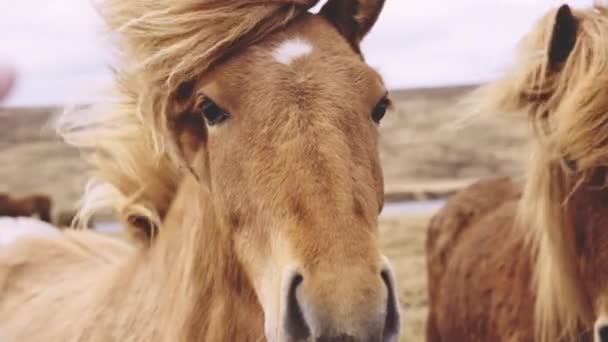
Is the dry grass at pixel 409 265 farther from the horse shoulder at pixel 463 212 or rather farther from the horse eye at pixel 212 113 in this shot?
the horse eye at pixel 212 113

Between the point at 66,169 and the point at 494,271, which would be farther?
the point at 66,169

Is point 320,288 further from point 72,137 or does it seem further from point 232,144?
point 72,137

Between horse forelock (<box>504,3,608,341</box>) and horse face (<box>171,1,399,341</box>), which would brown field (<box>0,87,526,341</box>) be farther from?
horse face (<box>171,1,399,341</box>)

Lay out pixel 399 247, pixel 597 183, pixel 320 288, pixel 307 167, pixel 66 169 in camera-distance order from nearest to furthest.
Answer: pixel 320 288 < pixel 307 167 < pixel 597 183 < pixel 399 247 < pixel 66 169

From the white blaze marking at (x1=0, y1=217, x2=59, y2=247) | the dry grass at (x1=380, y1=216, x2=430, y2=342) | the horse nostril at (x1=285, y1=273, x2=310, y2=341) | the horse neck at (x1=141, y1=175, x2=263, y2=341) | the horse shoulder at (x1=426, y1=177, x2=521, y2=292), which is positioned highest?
the horse nostril at (x1=285, y1=273, x2=310, y2=341)

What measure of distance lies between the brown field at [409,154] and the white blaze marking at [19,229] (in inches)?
388

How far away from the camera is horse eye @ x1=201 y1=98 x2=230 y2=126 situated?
7.83 feet

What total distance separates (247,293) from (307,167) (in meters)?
0.52

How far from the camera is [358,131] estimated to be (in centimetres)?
231

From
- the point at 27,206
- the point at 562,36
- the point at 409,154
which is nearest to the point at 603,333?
the point at 562,36

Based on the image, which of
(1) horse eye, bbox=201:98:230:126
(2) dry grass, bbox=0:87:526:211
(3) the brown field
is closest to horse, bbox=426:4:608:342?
(1) horse eye, bbox=201:98:230:126

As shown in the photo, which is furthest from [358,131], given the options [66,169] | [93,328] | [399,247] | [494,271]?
[66,169]

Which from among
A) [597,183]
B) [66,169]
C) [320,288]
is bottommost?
[66,169]

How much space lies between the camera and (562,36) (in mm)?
3463
